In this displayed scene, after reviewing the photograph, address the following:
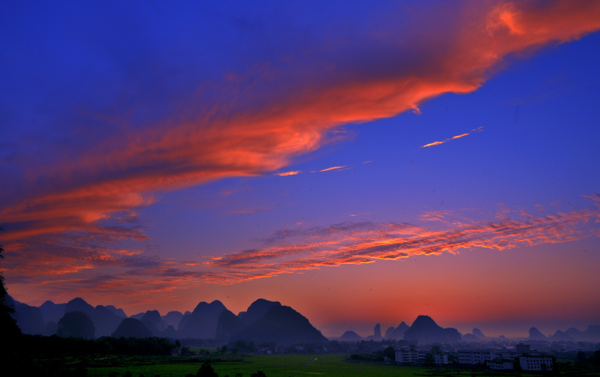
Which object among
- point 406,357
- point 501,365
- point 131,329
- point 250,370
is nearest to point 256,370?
point 250,370

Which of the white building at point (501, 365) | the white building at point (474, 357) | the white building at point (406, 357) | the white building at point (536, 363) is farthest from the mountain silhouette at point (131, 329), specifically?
the white building at point (536, 363)

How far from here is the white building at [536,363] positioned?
6519 centimetres

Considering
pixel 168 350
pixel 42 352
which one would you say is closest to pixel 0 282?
pixel 42 352

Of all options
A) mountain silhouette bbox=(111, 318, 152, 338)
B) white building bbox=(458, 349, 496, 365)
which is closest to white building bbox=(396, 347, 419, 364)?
white building bbox=(458, 349, 496, 365)

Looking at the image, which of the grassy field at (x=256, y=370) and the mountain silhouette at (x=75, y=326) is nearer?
the grassy field at (x=256, y=370)

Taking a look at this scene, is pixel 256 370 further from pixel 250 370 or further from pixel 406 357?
pixel 406 357

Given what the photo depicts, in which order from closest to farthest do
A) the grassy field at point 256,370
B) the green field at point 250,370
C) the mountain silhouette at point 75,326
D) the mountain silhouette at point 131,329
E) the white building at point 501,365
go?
1. the green field at point 250,370
2. the grassy field at point 256,370
3. the white building at point 501,365
4. the mountain silhouette at point 75,326
5. the mountain silhouette at point 131,329

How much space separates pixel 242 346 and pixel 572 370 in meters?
113

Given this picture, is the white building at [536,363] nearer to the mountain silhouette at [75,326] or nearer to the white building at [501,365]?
the white building at [501,365]

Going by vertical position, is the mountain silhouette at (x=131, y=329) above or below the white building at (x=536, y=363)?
below

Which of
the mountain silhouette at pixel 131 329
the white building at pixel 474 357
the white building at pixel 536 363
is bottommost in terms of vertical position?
the mountain silhouette at pixel 131 329

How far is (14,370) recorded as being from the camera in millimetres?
15445

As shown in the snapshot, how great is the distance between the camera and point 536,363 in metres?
66.8

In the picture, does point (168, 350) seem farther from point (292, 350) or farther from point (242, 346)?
point (292, 350)
